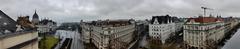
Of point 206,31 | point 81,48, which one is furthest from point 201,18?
point 81,48

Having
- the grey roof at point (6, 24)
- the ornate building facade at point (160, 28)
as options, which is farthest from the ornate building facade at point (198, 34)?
the grey roof at point (6, 24)

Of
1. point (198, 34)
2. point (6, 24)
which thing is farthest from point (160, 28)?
point (6, 24)

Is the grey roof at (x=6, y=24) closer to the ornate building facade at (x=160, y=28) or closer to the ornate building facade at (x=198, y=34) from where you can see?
the ornate building facade at (x=198, y=34)

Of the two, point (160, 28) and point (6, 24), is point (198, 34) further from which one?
point (6, 24)

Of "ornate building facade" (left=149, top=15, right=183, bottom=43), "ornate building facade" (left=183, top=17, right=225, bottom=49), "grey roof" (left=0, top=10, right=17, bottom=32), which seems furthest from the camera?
"ornate building facade" (left=149, top=15, right=183, bottom=43)

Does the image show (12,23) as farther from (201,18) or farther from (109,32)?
(201,18)

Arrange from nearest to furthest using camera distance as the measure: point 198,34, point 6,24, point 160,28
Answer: point 6,24 → point 198,34 → point 160,28

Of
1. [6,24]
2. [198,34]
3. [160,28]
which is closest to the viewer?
[6,24]

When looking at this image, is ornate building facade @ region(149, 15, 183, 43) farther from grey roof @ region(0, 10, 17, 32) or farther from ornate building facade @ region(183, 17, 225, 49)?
grey roof @ region(0, 10, 17, 32)

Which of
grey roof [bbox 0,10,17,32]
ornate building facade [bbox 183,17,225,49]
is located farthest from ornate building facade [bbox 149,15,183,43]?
grey roof [bbox 0,10,17,32]

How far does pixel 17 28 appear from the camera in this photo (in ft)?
83.6

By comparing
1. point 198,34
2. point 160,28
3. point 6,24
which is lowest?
point 198,34

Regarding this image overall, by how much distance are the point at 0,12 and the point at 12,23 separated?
1.86 metres

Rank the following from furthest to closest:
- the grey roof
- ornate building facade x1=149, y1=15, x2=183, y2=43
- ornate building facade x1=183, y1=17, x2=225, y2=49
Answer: ornate building facade x1=149, y1=15, x2=183, y2=43
ornate building facade x1=183, y1=17, x2=225, y2=49
the grey roof
